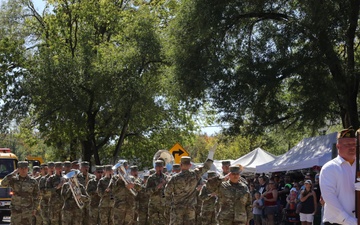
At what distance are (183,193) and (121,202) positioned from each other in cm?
344

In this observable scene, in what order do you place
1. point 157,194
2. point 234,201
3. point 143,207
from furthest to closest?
point 143,207
point 157,194
point 234,201

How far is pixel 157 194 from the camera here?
56.2 ft

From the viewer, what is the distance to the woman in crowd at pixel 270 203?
20.5 meters

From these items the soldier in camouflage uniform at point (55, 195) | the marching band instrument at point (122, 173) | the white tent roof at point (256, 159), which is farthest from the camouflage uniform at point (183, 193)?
the white tent roof at point (256, 159)

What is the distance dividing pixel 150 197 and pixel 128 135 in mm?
23673

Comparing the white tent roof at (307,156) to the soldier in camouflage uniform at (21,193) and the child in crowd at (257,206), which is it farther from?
the soldier in camouflage uniform at (21,193)

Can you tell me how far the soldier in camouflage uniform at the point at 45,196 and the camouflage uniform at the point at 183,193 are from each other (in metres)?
4.92

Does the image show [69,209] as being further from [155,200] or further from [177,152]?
[177,152]

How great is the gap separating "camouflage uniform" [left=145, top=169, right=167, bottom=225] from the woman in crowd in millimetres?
4521

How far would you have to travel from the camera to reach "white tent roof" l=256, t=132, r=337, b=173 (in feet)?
70.3

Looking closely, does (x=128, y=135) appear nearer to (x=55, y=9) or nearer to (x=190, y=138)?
(x=190, y=138)

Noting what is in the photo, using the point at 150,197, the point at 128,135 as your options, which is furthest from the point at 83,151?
the point at 150,197

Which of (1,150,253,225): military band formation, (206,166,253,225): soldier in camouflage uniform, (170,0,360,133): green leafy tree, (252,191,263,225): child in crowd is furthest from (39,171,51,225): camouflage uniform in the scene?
(170,0,360,133): green leafy tree

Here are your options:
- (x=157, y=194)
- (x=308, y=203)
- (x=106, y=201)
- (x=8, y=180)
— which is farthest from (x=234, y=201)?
→ (x=8, y=180)
